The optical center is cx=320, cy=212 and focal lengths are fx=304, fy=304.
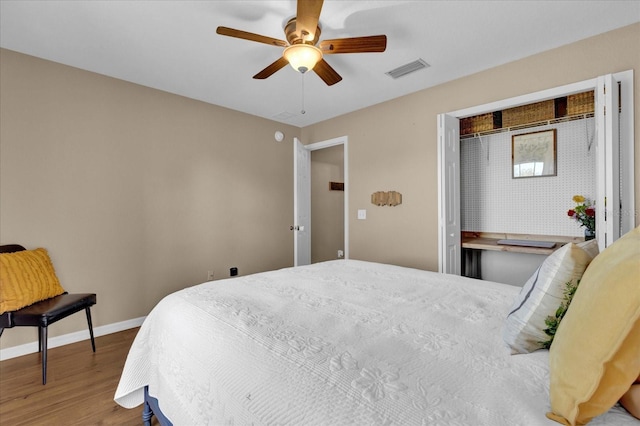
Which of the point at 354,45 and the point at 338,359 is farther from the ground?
the point at 354,45

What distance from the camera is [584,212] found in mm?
2846

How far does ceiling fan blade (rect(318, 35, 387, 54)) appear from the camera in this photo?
6.18 ft

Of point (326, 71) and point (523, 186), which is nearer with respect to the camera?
point (326, 71)

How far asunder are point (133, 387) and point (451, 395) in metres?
1.57

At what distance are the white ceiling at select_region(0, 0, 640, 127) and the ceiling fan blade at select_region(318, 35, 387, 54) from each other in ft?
0.89

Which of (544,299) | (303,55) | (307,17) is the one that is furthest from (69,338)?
(544,299)

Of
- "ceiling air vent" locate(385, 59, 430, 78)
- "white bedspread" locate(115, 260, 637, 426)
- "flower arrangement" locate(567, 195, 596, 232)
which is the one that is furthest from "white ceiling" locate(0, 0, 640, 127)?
"white bedspread" locate(115, 260, 637, 426)

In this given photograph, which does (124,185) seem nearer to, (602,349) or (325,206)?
(325,206)

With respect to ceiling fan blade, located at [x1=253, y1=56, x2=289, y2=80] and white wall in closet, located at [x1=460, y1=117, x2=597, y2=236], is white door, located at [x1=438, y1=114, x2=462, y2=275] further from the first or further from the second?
ceiling fan blade, located at [x1=253, y1=56, x2=289, y2=80]

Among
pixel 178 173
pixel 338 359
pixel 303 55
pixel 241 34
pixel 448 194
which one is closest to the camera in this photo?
pixel 338 359

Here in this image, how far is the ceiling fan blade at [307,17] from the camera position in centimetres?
159

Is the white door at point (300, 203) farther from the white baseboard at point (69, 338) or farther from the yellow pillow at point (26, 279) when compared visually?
the yellow pillow at point (26, 279)

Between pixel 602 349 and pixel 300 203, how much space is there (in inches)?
139

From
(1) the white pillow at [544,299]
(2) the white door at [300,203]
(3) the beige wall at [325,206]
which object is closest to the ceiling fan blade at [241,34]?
(1) the white pillow at [544,299]
